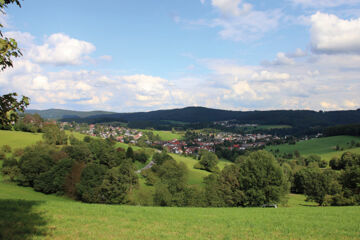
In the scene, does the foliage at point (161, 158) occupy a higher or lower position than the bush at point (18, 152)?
lower

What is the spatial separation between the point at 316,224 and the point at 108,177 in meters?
44.8

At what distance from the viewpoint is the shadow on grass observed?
1132 cm

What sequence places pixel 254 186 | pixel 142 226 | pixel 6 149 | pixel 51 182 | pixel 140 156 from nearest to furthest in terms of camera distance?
1. pixel 142 226
2. pixel 254 186
3. pixel 51 182
4. pixel 6 149
5. pixel 140 156

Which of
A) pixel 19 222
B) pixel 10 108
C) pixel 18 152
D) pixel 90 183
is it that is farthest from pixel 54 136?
pixel 10 108

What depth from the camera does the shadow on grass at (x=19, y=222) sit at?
445 inches

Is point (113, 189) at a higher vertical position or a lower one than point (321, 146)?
higher

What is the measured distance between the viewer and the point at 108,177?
53344 mm

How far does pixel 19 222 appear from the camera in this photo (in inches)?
511

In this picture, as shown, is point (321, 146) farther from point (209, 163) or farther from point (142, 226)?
point (142, 226)

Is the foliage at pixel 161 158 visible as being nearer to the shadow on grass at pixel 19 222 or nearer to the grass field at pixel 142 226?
the grass field at pixel 142 226

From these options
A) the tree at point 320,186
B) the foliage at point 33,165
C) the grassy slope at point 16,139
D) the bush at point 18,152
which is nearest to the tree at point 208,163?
the tree at point 320,186

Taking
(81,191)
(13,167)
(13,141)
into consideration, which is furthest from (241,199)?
(13,141)

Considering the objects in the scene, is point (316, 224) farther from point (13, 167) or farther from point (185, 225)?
point (13, 167)

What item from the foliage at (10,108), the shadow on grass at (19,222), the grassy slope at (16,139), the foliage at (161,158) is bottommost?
the foliage at (161,158)
